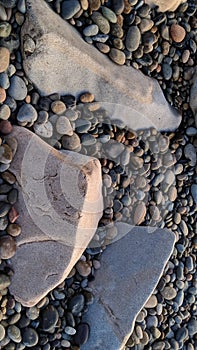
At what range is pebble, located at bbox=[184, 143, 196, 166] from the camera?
3215 millimetres

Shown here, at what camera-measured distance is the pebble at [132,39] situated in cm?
299

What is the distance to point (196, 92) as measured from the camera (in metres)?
3.20

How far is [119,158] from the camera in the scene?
2992 mm

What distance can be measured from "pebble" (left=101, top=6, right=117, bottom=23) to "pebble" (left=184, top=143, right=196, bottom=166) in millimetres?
884

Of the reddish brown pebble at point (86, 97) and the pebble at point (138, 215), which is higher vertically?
the reddish brown pebble at point (86, 97)

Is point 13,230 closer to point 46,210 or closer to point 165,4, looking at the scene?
point 46,210

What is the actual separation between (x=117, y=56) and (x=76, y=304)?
1372mm

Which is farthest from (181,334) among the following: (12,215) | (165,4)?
(165,4)

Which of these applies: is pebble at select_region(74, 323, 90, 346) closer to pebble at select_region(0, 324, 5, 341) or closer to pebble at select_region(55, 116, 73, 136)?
Answer: pebble at select_region(0, 324, 5, 341)

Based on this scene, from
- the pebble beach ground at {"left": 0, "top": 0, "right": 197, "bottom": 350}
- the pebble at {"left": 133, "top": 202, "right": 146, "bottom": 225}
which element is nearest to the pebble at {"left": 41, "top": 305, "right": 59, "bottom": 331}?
the pebble beach ground at {"left": 0, "top": 0, "right": 197, "bottom": 350}

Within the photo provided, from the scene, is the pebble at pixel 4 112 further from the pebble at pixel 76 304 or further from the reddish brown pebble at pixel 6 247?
the pebble at pixel 76 304

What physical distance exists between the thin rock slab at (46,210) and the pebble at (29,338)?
0.46 feet

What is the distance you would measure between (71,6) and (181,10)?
82 centimetres

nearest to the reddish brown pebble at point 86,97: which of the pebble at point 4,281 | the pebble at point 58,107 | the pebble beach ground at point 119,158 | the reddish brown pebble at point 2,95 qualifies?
the pebble beach ground at point 119,158
